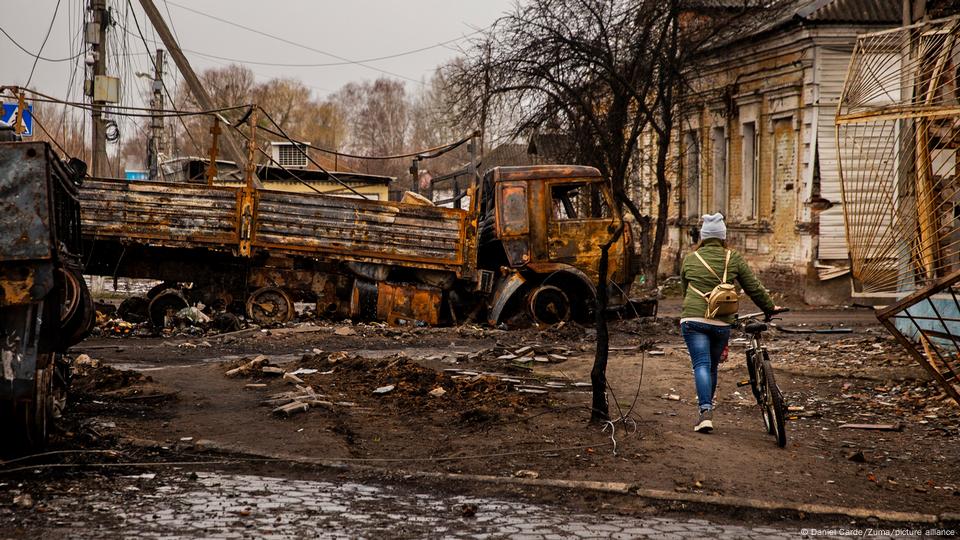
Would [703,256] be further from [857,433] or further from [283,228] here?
[283,228]

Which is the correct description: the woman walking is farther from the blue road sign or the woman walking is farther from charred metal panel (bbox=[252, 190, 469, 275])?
the blue road sign

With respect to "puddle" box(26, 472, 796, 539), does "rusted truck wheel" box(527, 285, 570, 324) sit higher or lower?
higher

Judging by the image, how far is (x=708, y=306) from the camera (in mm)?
8250

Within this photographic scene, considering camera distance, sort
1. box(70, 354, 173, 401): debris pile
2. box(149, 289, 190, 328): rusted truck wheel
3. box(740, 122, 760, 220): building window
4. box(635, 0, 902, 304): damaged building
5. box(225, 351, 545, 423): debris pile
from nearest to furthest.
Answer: box(225, 351, 545, 423): debris pile < box(70, 354, 173, 401): debris pile < box(149, 289, 190, 328): rusted truck wheel < box(635, 0, 902, 304): damaged building < box(740, 122, 760, 220): building window

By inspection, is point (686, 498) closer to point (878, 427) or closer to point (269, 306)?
point (878, 427)

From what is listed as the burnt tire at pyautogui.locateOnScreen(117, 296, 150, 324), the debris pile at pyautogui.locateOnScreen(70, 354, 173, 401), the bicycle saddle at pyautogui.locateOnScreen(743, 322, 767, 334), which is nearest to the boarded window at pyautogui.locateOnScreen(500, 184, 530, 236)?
the burnt tire at pyautogui.locateOnScreen(117, 296, 150, 324)

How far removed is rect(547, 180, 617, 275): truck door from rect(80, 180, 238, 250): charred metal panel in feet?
16.1

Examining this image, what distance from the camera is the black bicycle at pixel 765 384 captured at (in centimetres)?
777

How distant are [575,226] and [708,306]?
8.93 meters

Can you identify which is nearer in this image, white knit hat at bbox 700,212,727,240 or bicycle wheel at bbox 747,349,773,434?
bicycle wheel at bbox 747,349,773,434

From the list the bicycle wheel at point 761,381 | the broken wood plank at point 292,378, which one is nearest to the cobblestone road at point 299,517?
the bicycle wheel at point 761,381

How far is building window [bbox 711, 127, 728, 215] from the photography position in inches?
1129

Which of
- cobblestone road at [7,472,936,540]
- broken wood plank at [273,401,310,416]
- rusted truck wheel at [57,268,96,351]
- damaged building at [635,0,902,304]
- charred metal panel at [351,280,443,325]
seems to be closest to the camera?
cobblestone road at [7,472,936,540]

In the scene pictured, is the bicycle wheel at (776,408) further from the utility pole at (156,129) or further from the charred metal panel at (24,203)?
the utility pole at (156,129)
